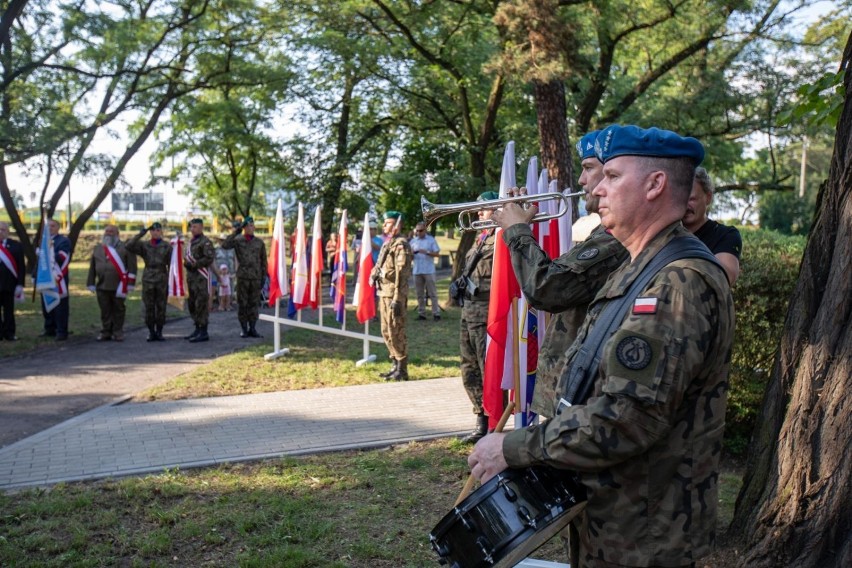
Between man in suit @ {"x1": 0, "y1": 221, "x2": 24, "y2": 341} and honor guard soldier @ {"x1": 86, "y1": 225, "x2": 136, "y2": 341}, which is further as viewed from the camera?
honor guard soldier @ {"x1": 86, "y1": 225, "x2": 136, "y2": 341}

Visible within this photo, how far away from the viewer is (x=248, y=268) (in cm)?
1464

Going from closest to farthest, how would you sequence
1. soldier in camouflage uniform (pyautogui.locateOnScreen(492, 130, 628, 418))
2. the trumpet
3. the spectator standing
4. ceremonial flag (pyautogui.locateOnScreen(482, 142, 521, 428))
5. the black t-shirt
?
soldier in camouflage uniform (pyautogui.locateOnScreen(492, 130, 628, 418)), the black t-shirt, the trumpet, ceremonial flag (pyautogui.locateOnScreen(482, 142, 521, 428)), the spectator standing

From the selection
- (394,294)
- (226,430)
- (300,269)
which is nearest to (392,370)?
(394,294)

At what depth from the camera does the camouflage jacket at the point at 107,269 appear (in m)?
14.1

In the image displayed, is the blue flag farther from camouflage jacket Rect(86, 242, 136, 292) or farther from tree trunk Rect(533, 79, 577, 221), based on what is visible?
tree trunk Rect(533, 79, 577, 221)

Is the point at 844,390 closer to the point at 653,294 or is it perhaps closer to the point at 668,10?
the point at 653,294

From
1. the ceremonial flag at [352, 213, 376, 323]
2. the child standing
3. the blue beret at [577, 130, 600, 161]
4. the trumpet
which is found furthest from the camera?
the child standing

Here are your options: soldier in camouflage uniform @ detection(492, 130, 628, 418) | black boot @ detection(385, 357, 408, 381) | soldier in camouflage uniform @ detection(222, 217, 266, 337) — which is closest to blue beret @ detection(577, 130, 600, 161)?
soldier in camouflage uniform @ detection(492, 130, 628, 418)

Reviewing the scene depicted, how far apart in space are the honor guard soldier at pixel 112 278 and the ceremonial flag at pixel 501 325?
10.1 m

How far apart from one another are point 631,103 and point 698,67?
1732mm

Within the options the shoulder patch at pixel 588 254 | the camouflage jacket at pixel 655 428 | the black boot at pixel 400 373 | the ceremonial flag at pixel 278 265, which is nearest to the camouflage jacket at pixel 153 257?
the ceremonial flag at pixel 278 265

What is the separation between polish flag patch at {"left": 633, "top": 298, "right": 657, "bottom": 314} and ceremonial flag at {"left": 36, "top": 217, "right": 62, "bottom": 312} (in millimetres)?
13552

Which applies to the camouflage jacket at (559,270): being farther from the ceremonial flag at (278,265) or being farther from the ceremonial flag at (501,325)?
the ceremonial flag at (278,265)

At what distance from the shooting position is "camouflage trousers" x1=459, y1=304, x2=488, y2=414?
715 centimetres
